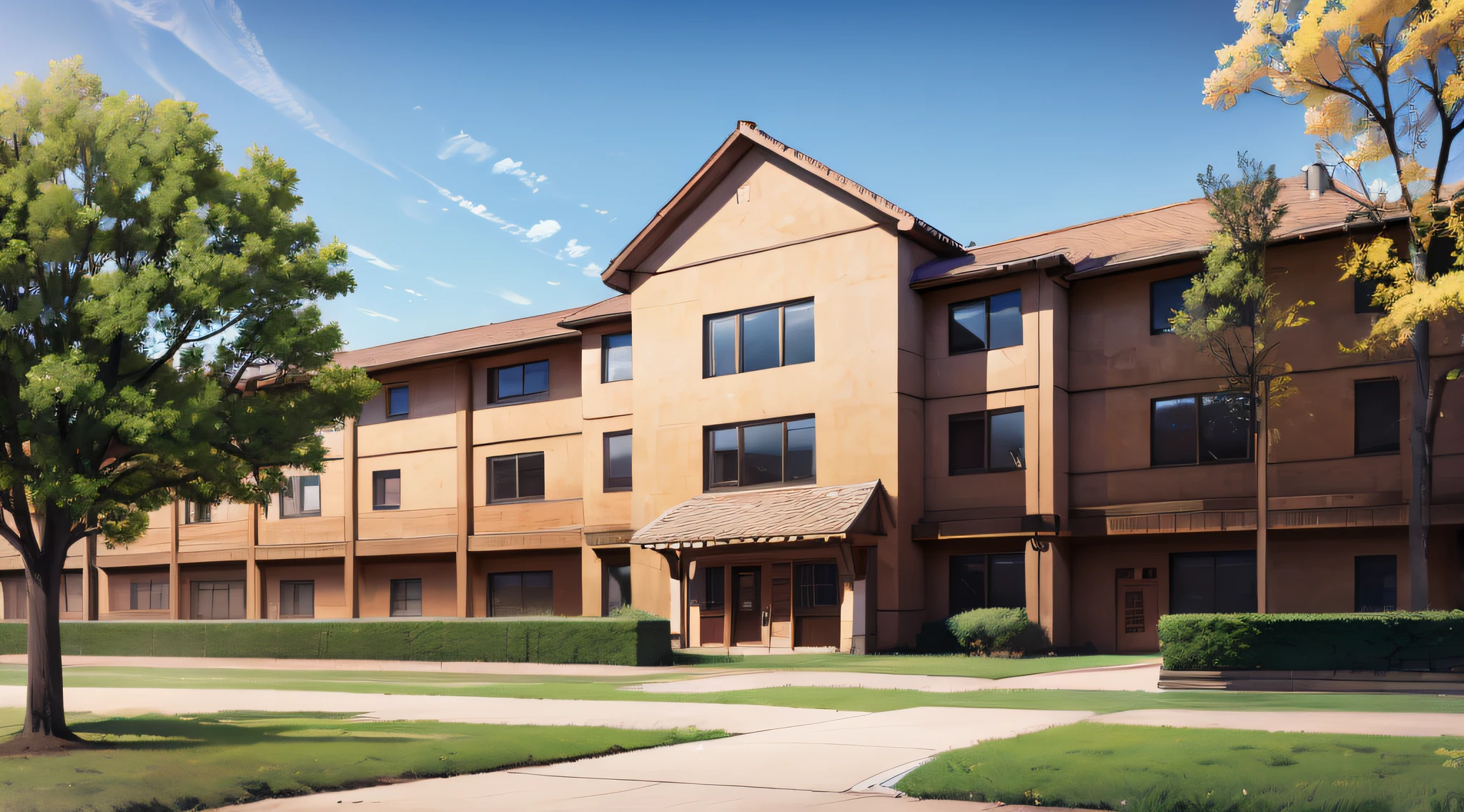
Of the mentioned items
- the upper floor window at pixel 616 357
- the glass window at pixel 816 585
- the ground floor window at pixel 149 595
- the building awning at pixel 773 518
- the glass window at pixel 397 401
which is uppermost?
the upper floor window at pixel 616 357

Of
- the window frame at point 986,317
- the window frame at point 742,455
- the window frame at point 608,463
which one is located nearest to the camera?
the window frame at point 986,317

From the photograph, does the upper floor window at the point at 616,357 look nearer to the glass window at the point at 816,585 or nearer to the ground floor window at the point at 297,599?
the glass window at the point at 816,585

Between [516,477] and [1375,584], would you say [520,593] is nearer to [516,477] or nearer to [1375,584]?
[516,477]

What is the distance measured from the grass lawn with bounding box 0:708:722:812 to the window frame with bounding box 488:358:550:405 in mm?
24790

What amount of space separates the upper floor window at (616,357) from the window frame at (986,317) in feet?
34.7

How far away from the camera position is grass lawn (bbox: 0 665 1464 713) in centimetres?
1550

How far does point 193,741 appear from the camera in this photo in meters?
12.9

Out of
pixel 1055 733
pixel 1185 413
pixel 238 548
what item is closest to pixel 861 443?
pixel 1185 413

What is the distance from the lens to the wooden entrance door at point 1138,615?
2870 cm

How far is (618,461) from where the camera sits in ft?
120

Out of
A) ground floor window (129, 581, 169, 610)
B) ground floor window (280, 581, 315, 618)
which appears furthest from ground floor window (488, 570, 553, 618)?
ground floor window (129, 581, 169, 610)

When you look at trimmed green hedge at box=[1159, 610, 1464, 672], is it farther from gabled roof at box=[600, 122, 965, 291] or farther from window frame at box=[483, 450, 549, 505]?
window frame at box=[483, 450, 549, 505]

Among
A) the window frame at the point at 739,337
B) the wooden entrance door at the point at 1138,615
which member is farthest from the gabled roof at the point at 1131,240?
the wooden entrance door at the point at 1138,615

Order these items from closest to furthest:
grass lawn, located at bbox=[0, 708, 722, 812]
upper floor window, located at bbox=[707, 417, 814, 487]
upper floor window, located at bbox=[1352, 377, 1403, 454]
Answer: grass lawn, located at bbox=[0, 708, 722, 812] < upper floor window, located at bbox=[1352, 377, 1403, 454] < upper floor window, located at bbox=[707, 417, 814, 487]
